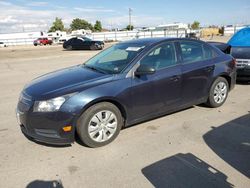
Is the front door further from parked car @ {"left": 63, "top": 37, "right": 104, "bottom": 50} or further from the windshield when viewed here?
parked car @ {"left": 63, "top": 37, "right": 104, "bottom": 50}

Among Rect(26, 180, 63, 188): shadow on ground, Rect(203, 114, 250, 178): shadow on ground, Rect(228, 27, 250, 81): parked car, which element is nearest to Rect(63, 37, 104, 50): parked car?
Rect(228, 27, 250, 81): parked car

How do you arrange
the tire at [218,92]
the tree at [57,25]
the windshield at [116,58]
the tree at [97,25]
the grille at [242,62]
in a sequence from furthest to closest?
the tree at [97,25] → the tree at [57,25] → the grille at [242,62] → the tire at [218,92] → the windshield at [116,58]

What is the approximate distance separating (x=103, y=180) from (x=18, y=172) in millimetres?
1122

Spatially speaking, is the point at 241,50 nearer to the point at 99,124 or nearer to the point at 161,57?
the point at 161,57

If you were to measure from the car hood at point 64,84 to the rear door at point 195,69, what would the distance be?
1583mm

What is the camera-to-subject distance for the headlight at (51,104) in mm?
3527

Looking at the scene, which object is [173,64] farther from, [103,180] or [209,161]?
[103,180]

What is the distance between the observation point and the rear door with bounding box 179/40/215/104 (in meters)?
4.75

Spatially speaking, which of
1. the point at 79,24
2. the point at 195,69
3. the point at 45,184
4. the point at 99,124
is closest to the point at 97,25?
the point at 79,24

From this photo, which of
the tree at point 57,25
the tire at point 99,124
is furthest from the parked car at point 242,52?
the tree at point 57,25

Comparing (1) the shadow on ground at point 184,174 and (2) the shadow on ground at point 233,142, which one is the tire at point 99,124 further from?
(2) the shadow on ground at point 233,142

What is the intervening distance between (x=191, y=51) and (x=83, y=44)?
76.2ft

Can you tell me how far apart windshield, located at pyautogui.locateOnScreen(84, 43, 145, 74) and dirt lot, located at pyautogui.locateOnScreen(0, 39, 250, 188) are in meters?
1.12

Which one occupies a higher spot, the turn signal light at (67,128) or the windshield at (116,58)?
the windshield at (116,58)
